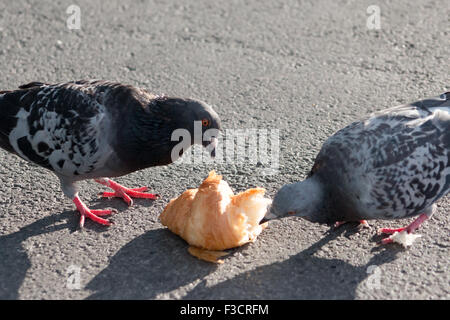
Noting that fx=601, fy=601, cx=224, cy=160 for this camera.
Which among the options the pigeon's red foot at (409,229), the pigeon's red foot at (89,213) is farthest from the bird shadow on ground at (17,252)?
the pigeon's red foot at (409,229)

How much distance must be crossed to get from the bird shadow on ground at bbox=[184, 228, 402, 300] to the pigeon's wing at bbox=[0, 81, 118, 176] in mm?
1388

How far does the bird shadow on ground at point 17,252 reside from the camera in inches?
163

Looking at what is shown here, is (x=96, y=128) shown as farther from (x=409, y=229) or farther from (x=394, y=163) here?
(x=409, y=229)

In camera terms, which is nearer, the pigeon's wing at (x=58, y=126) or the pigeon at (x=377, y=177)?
the pigeon at (x=377, y=177)

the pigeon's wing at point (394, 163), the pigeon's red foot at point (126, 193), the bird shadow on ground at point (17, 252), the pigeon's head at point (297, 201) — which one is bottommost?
the bird shadow on ground at point (17, 252)

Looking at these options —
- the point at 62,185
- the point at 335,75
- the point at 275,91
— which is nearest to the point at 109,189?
the point at 62,185

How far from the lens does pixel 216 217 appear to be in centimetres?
430

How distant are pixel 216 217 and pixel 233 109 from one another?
226cm

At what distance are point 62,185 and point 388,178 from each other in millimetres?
2568

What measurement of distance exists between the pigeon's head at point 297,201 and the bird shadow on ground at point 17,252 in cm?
172

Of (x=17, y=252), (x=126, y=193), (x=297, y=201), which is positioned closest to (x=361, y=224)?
(x=297, y=201)

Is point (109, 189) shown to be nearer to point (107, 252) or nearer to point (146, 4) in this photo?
point (107, 252)

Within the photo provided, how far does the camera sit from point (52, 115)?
4727mm

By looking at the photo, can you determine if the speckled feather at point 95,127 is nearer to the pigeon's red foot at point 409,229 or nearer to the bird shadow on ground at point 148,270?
the bird shadow on ground at point 148,270
